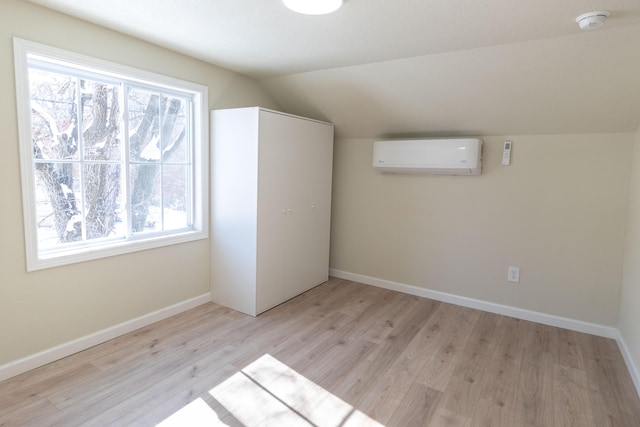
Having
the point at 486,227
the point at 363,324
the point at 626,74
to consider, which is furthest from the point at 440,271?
the point at 626,74

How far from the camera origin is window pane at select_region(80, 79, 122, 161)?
2449mm

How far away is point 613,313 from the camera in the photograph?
290 cm

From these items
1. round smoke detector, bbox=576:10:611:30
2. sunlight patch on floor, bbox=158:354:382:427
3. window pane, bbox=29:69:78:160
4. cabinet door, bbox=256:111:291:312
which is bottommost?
sunlight patch on floor, bbox=158:354:382:427

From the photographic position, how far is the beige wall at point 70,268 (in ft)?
6.77

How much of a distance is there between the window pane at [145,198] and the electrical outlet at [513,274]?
9.63 ft

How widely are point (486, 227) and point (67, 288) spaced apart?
322 cm

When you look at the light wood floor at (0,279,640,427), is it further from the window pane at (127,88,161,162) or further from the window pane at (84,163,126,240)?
the window pane at (127,88,161,162)

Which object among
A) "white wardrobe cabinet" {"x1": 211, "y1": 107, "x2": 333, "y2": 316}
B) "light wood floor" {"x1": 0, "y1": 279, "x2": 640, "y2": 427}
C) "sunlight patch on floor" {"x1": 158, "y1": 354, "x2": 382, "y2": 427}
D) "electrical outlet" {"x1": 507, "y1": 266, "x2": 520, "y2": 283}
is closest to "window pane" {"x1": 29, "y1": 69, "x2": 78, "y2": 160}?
"white wardrobe cabinet" {"x1": 211, "y1": 107, "x2": 333, "y2": 316}

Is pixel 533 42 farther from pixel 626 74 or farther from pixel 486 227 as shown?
pixel 486 227

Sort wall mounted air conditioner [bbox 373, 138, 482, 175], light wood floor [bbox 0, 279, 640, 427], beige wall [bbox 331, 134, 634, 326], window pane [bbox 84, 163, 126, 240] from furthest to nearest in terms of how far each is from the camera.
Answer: wall mounted air conditioner [bbox 373, 138, 482, 175] → beige wall [bbox 331, 134, 634, 326] → window pane [bbox 84, 163, 126, 240] → light wood floor [bbox 0, 279, 640, 427]

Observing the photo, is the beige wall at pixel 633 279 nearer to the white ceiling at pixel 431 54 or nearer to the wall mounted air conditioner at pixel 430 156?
the white ceiling at pixel 431 54

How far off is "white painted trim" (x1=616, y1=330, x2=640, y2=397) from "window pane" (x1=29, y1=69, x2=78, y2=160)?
3663mm

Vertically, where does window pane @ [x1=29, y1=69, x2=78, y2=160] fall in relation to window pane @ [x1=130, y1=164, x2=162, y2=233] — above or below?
above

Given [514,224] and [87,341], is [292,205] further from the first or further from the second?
[514,224]
